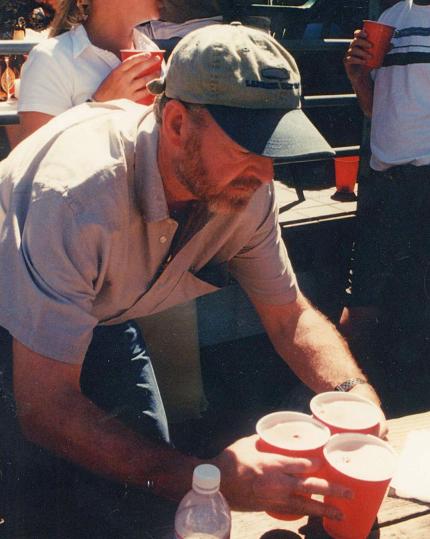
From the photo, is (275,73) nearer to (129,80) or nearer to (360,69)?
(129,80)

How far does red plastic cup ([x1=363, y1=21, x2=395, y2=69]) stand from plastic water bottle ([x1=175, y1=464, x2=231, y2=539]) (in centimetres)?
266

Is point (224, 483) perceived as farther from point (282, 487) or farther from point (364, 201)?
point (364, 201)

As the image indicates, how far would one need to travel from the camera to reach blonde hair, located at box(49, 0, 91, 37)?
2812 millimetres

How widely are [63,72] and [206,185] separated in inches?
40.6

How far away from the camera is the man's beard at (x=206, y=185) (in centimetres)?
188

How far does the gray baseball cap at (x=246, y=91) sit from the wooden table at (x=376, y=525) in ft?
2.81

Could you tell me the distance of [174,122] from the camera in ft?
6.20

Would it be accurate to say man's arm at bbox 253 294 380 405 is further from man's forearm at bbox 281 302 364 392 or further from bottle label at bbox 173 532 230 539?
bottle label at bbox 173 532 230 539

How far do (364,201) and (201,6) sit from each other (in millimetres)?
1666

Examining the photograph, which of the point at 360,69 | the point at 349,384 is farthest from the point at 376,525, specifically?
the point at 360,69

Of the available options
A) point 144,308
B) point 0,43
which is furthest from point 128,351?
point 0,43

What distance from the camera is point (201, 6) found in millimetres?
4574

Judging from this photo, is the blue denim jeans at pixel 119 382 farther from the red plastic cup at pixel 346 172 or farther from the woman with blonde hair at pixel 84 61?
the red plastic cup at pixel 346 172

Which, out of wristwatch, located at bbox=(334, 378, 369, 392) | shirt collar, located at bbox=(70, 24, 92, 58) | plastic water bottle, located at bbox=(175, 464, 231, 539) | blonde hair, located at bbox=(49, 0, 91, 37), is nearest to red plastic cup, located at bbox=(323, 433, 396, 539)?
plastic water bottle, located at bbox=(175, 464, 231, 539)
